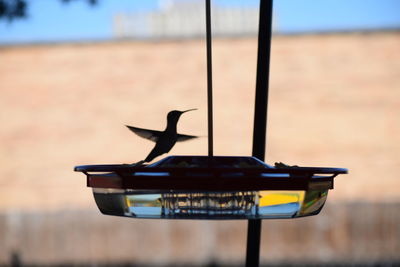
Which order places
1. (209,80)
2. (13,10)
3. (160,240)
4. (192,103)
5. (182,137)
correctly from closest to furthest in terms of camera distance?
(209,80) → (182,137) → (13,10) → (160,240) → (192,103)

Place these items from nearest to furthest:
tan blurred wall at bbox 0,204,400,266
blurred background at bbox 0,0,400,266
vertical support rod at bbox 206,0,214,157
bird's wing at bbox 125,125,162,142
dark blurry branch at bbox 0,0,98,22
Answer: vertical support rod at bbox 206,0,214,157
bird's wing at bbox 125,125,162,142
dark blurry branch at bbox 0,0,98,22
tan blurred wall at bbox 0,204,400,266
blurred background at bbox 0,0,400,266

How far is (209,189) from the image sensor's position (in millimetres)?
1065

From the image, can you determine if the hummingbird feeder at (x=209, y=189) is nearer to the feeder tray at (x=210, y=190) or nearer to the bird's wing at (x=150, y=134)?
the feeder tray at (x=210, y=190)

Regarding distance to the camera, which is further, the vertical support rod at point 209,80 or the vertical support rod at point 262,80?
the vertical support rod at point 262,80

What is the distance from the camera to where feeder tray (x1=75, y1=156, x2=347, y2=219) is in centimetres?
107

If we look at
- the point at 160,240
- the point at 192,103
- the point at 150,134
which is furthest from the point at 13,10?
the point at 192,103

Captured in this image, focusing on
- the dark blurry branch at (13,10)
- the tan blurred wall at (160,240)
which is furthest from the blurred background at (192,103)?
the dark blurry branch at (13,10)

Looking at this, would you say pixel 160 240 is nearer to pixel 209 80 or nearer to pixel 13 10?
pixel 13 10

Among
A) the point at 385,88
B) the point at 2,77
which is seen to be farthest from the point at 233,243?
the point at 2,77

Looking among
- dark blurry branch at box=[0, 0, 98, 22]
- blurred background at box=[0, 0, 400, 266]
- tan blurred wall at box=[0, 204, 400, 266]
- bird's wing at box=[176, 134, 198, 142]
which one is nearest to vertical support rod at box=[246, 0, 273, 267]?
bird's wing at box=[176, 134, 198, 142]

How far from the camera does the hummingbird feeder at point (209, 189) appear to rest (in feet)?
3.51

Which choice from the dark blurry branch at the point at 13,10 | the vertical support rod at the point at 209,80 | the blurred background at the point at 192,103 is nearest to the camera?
the vertical support rod at the point at 209,80

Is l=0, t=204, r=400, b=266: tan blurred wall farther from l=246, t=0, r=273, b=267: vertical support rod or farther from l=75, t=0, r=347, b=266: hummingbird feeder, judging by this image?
l=75, t=0, r=347, b=266: hummingbird feeder

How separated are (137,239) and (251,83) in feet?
21.0
